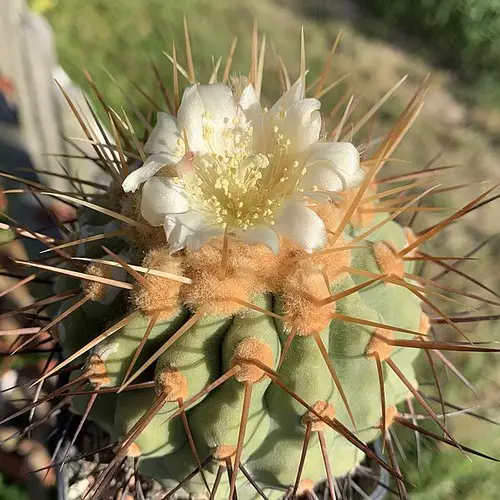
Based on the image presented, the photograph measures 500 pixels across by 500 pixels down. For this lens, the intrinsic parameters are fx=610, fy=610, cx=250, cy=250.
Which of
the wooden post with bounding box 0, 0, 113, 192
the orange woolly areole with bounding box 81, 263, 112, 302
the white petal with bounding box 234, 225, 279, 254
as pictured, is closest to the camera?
the white petal with bounding box 234, 225, 279, 254

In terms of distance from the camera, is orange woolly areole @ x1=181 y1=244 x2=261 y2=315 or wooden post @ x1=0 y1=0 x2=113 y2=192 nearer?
orange woolly areole @ x1=181 y1=244 x2=261 y2=315

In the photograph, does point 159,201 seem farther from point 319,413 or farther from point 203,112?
point 319,413

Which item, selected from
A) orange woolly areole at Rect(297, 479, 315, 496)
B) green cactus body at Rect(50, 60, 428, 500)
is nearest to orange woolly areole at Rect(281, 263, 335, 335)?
green cactus body at Rect(50, 60, 428, 500)

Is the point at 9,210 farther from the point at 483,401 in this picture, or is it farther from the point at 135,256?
the point at 483,401

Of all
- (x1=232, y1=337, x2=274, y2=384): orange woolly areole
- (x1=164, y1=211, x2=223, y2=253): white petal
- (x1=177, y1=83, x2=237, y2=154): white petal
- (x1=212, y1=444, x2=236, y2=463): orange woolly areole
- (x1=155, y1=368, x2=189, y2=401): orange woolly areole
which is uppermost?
(x1=177, y1=83, x2=237, y2=154): white petal

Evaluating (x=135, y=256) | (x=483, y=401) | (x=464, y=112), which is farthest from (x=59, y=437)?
(x=464, y=112)

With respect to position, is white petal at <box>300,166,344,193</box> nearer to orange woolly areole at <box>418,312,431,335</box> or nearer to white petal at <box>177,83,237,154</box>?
white petal at <box>177,83,237,154</box>

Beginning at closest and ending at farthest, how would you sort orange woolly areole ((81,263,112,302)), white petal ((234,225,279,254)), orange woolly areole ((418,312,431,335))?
white petal ((234,225,279,254)) < orange woolly areole ((81,263,112,302)) < orange woolly areole ((418,312,431,335))
